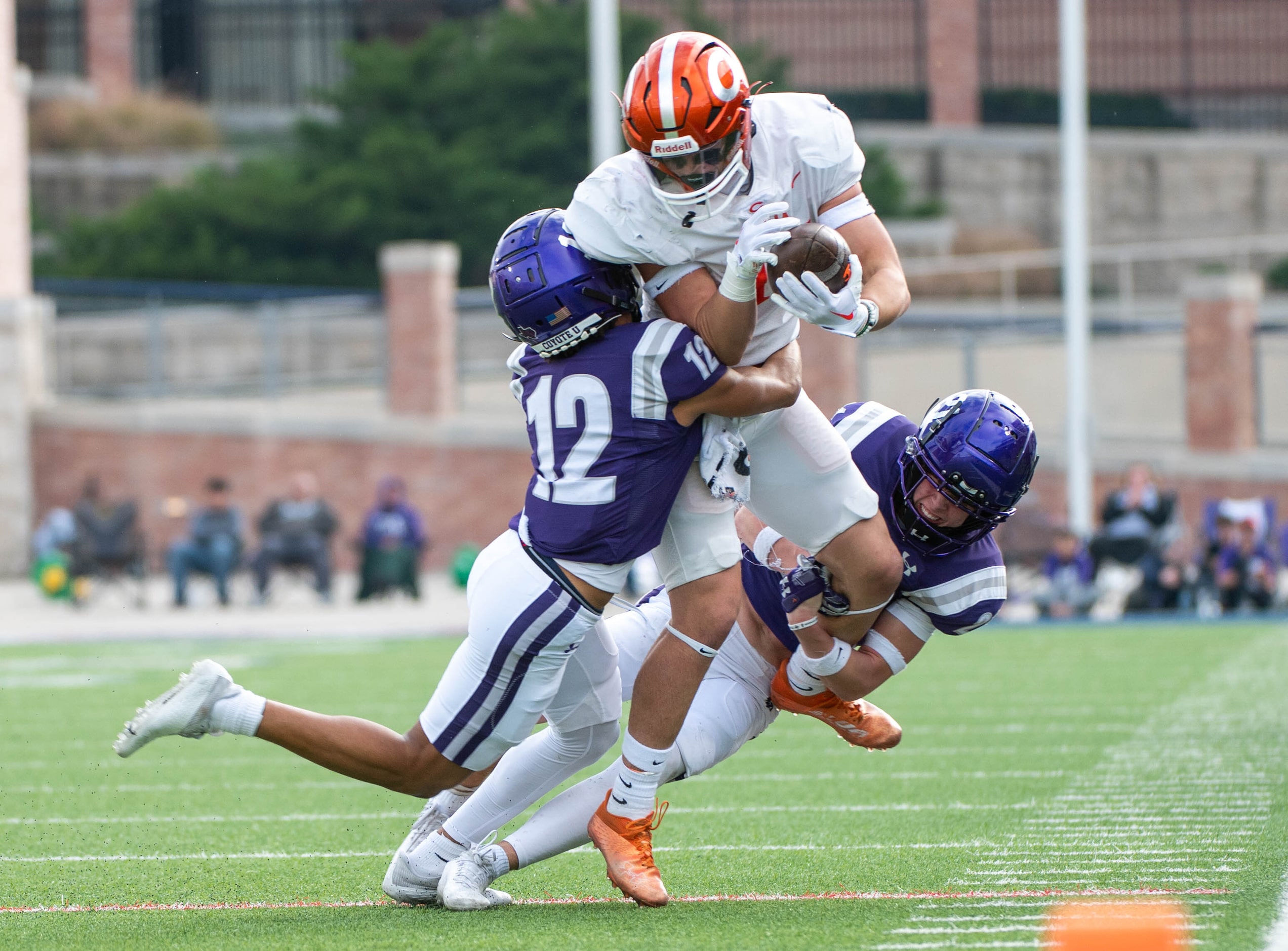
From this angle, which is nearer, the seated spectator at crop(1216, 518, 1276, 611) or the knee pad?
the knee pad

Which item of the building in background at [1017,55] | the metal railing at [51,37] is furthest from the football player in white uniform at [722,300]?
the metal railing at [51,37]

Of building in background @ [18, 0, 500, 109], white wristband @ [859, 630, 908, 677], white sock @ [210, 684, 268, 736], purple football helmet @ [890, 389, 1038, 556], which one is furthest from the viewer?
building in background @ [18, 0, 500, 109]

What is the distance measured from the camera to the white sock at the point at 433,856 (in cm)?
431

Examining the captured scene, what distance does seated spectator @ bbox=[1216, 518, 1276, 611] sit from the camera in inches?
495

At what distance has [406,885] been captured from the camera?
432 cm

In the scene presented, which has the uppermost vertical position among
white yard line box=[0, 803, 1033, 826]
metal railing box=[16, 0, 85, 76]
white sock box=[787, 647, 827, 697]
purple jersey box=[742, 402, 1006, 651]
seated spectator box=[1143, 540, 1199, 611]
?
metal railing box=[16, 0, 85, 76]

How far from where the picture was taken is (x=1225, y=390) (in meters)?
17.3

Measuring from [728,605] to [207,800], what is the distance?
275cm

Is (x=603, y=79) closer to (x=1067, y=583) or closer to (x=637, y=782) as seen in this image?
(x=1067, y=583)

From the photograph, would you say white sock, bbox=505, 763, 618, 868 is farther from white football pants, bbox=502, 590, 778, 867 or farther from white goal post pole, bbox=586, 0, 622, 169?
white goal post pole, bbox=586, 0, 622, 169

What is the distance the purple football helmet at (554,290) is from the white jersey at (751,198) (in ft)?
0.15

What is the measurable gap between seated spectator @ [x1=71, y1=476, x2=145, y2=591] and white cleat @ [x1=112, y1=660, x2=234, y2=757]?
11867mm

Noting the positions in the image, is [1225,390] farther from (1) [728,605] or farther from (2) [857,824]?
(1) [728,605]

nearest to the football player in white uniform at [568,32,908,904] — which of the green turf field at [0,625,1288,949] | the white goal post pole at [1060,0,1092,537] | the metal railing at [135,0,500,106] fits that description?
the green turf field at [0,625,1288,949]
